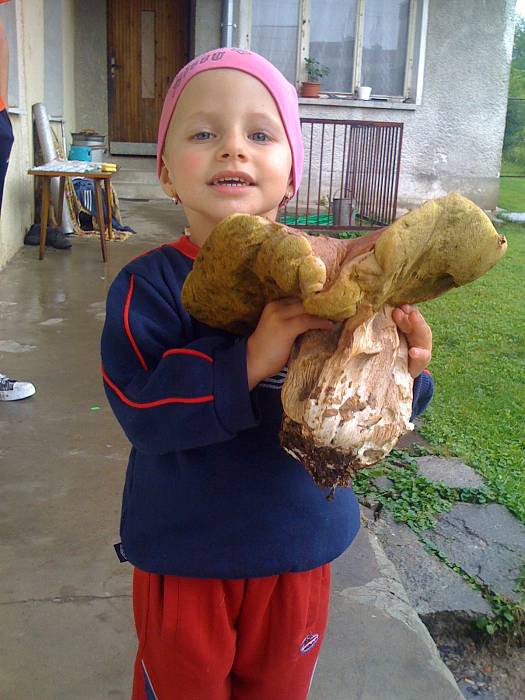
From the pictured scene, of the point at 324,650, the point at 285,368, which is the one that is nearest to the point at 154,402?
the point at 285,368

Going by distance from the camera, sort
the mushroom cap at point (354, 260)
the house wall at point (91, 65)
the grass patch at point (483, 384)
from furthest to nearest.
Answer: the house wall at point (91, 65) → the grass patch at point (483, 384) → the mushroom cap at point (354, 260)

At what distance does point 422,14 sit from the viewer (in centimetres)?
1055

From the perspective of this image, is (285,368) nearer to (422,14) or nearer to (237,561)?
(237,561)

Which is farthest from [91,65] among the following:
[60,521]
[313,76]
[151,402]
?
[151,402]

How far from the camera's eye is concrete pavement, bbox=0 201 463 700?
6.33ft

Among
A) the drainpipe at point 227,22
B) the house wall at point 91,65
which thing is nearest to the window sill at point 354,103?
the drainpipe at point 227,22

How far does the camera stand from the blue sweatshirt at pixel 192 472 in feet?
4.14

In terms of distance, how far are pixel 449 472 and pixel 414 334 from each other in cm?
223

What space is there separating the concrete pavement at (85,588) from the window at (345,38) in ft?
26.4

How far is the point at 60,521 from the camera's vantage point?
8.59 ft

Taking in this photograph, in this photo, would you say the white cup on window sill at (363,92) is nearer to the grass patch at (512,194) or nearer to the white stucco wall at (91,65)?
the grass patch at (512,194)

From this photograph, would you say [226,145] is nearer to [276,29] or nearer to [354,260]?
[354,260]

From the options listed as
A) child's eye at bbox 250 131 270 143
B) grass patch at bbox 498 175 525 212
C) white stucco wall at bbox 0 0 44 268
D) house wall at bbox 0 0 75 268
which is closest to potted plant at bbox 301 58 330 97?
house wall at bbox 0 0 75 268

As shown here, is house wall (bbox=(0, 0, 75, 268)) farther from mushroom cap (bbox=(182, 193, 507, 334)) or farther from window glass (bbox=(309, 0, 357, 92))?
mushroom cap (bbox=(182, 193, 507, 334))
